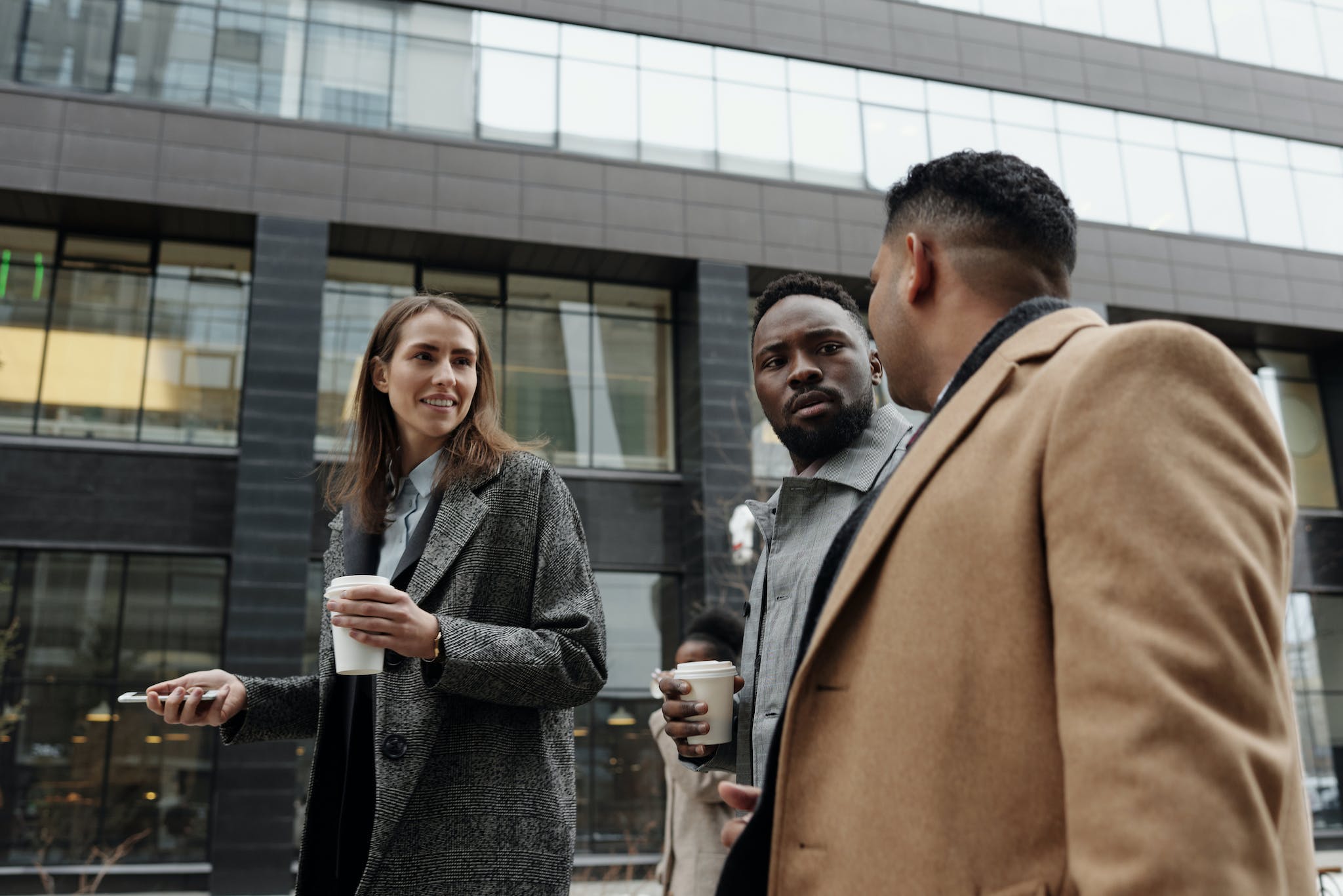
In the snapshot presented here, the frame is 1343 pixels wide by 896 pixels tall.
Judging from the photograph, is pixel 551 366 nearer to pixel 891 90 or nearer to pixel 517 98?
pixel 517 98

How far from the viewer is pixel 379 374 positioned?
3.05 meters

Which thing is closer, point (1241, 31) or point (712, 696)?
point (712, 696)

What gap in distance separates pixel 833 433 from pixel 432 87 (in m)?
16.9

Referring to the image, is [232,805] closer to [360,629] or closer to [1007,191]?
[360,629]

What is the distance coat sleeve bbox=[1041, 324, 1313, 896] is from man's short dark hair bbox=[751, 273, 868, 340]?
1737mm

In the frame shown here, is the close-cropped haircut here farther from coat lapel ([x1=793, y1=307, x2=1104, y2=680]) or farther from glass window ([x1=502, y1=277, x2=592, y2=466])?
glass window ([x1=502, y1=277, x2=592, y2=466])

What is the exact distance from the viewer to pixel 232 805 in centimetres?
1454

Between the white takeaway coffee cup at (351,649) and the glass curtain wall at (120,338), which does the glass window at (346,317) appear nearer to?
the glass curtain wall at (120,338)

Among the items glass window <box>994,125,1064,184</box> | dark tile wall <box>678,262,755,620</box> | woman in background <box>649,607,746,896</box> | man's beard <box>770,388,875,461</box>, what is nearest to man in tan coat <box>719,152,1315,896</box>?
man's beard <box>770,388,875,461</box>

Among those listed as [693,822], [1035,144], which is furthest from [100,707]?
[1035,144]

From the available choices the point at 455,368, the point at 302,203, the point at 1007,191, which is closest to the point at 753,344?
the point at 455,368

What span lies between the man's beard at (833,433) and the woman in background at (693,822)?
3033 mm

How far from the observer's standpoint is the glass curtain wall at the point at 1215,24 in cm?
2148

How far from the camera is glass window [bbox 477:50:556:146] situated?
18.2m
